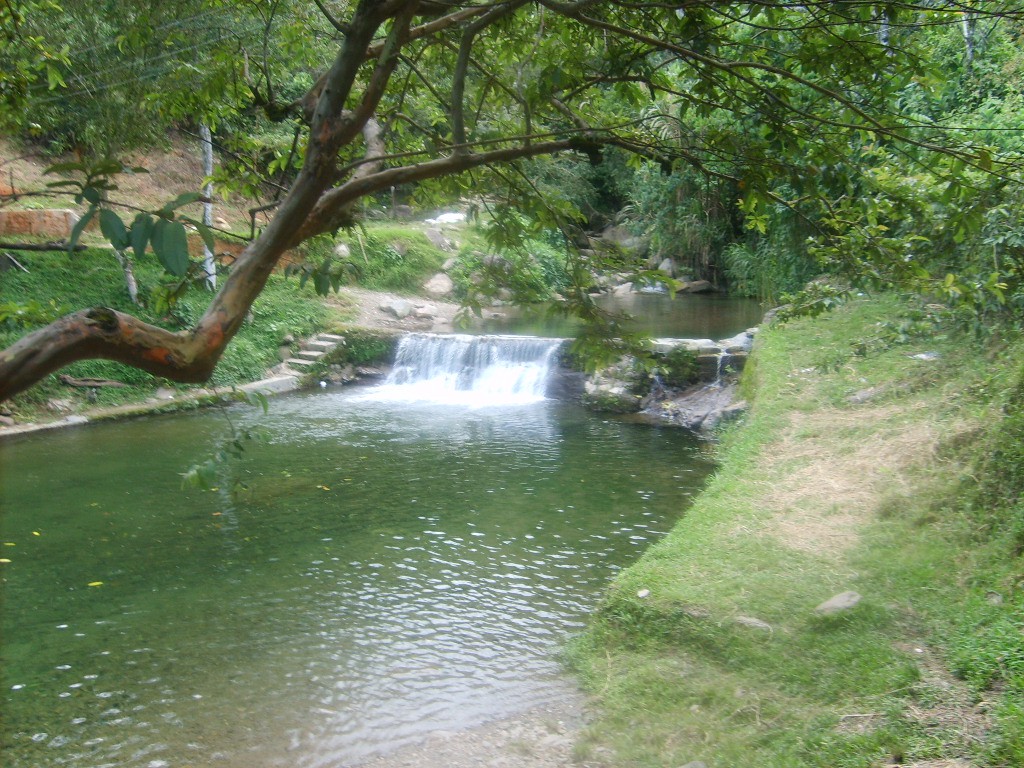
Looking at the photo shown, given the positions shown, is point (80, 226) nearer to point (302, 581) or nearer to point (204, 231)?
point (204, 231)

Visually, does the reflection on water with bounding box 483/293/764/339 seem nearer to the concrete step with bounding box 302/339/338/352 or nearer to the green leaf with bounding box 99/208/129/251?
the concrete step with bounding box 302/339/338/352

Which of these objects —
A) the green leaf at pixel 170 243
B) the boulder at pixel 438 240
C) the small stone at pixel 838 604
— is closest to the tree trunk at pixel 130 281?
the boulder at pixel 438 240

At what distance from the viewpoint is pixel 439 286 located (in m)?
22.6

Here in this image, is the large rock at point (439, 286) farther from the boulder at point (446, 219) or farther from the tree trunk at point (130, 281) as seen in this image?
the tree trunk at point (130, 281)

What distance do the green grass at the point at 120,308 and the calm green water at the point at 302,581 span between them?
4.06 feet

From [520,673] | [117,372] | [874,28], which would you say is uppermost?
[874,28]

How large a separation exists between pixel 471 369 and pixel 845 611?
11771mm

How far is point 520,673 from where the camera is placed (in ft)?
18.6

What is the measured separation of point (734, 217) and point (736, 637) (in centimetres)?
1745

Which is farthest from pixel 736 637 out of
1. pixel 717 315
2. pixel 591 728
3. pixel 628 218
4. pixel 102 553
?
pixel 628 218

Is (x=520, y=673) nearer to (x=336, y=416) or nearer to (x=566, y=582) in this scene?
(x=566, y=582)

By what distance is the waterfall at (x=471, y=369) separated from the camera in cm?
1562

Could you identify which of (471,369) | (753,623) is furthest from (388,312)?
(753,623)

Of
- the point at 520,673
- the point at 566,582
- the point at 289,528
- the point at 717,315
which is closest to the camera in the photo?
the point at 520,673
